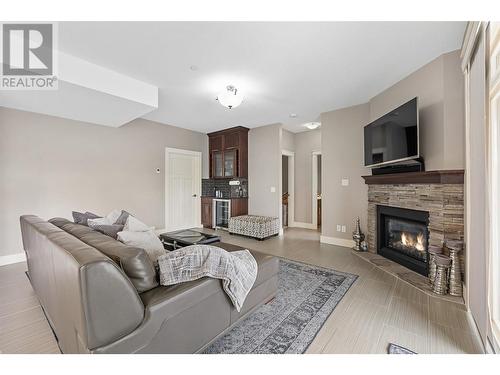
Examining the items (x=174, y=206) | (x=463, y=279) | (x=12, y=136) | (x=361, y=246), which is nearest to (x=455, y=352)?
(x=463, y=279)

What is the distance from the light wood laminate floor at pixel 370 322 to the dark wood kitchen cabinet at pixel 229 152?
11.6ft

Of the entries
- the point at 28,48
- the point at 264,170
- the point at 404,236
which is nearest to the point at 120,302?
the point at 28,48

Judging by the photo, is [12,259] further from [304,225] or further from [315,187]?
[315,187]

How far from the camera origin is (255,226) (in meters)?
4.44

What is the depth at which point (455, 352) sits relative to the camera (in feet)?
4.81

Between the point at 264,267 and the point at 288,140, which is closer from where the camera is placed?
the point at 264,267

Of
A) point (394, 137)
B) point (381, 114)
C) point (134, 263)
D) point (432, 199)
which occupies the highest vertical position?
point (381, 114)

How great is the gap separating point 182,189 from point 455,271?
5.11 m

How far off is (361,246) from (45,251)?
394cm

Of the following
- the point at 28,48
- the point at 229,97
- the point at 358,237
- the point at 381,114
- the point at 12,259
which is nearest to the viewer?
the point at 28,48

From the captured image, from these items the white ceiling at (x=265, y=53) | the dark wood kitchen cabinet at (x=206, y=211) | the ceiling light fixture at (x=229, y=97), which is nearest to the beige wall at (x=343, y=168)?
the white ceiling at (x=265, y=53)

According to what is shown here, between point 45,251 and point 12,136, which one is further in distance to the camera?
point 12,136

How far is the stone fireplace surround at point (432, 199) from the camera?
2.23 meters
